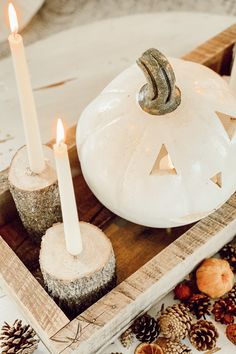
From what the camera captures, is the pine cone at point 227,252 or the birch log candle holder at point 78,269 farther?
the pine cone at point 227,252

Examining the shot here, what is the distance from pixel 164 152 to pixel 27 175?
0.54 feet

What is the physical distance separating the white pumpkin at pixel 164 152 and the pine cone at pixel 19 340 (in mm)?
181

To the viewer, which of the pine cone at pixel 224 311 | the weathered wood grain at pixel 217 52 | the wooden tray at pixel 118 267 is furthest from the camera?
the weathered wood grain at pixel 217 52

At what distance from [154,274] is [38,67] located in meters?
0.51

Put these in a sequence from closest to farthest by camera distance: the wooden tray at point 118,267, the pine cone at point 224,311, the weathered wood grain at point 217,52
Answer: the wooden tray at point 118,267 → the pine cone at point 224,311 → the weathered wood grain at point 217,52

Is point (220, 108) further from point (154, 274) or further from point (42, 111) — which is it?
point (42, 111)

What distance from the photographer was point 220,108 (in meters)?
0.66

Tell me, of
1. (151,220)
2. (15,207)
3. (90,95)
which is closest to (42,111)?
(90,95)

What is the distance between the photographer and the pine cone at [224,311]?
0.69 metres

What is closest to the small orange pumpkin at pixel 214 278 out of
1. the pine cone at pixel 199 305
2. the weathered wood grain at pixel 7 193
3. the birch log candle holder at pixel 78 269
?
the pine cone at pixel 199 305

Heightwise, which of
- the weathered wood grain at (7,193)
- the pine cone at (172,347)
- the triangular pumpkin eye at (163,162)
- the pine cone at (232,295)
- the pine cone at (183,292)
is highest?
the triangular pumpkin eye at (163,162)

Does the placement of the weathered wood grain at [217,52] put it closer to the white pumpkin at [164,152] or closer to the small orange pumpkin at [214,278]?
the white pumpkin at [164,152]

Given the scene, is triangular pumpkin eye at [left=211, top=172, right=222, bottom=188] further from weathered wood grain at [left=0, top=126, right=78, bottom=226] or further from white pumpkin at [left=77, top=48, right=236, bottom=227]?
weathered wood grain at [left=0, top=126, right=78, bottom=226]

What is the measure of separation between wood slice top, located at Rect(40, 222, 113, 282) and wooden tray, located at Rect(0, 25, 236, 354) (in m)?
0.03
